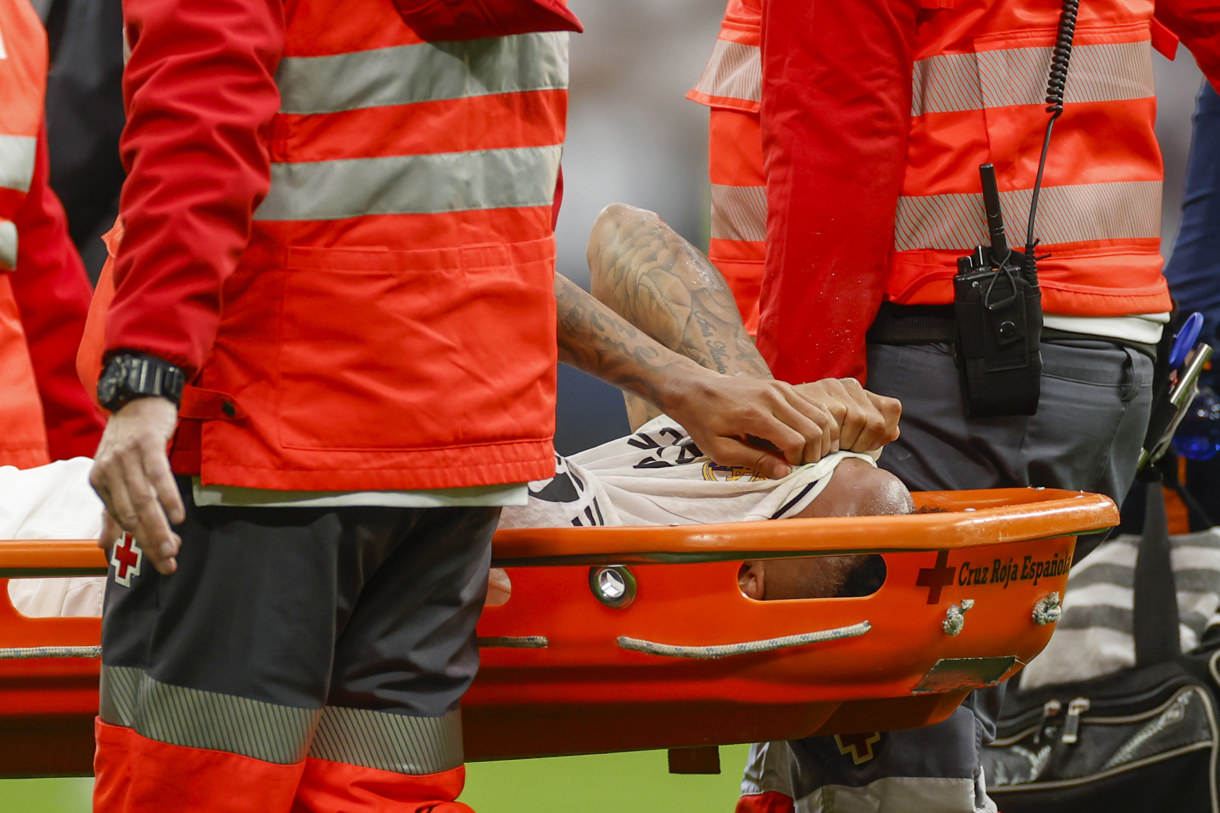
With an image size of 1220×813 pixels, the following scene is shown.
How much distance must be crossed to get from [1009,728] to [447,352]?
5.84ft

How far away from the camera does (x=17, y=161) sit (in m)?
1.89

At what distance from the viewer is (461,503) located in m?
1.11

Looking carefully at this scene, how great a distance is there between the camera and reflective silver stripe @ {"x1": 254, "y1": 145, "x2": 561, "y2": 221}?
3.47ft

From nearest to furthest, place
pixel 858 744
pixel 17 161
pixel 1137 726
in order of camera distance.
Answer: pixel 858 744
pixel 17 161
pixel 1137 726

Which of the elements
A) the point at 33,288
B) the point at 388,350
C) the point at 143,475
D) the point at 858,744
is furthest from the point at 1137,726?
the point at 33,288

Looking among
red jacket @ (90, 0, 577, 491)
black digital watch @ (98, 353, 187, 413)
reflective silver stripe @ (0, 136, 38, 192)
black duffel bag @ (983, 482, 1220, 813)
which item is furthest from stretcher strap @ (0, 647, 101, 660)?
black duffel bag @ (983, 482, 1220, 813)

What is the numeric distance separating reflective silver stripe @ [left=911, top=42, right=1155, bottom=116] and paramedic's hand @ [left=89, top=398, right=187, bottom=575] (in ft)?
3.51

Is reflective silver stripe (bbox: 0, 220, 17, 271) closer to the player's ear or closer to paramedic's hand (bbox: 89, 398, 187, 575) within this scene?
paramedic's hand (bbox: 89, 398, 187, 575)

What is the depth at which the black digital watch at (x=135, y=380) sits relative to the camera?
3.06ft

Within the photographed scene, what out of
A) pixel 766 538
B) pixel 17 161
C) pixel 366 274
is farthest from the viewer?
pixel 17 161

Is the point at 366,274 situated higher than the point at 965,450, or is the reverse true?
the point at 366,274

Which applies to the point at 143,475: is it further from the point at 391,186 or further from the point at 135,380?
the point at 391,186

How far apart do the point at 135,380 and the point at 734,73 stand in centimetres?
129

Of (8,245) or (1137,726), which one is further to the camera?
(1137,726)
